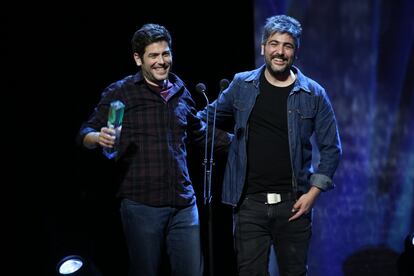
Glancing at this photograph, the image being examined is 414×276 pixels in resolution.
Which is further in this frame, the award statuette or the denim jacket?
the denim jacket

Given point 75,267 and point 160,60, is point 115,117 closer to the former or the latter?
point 160,60

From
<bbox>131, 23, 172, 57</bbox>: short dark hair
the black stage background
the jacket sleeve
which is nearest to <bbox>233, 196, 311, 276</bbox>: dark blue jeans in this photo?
the jacket sleeve

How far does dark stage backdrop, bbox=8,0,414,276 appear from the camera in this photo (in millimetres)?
3369

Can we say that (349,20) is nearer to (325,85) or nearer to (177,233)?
(325,85)

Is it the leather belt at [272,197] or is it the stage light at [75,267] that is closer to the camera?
the leather belt at [272,197]

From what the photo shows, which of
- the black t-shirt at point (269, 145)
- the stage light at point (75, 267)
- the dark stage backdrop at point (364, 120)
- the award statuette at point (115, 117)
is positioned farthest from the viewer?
the dark stage backdrop at point (364, 120)

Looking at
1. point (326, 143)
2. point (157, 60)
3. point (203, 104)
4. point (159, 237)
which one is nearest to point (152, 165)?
point (159, 237)

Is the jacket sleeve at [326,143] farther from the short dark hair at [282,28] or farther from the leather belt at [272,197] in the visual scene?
the short dark hair at [282,28]

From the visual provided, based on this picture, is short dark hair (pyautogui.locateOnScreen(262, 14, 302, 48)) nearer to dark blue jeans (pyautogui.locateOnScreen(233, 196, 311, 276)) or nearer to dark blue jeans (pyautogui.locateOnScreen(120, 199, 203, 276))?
dark blue jeans (pyautogui.locateOnScreen(233, 196, 311, 276))

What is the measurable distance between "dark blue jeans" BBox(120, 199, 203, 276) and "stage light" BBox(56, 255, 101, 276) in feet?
1.60

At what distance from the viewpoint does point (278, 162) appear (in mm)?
2760

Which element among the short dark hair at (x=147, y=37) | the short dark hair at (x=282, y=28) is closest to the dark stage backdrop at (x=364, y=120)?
the short dark hair at (x=282, y=28)

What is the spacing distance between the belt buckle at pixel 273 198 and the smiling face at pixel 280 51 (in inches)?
25.2

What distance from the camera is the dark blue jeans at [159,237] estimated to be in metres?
2.66
